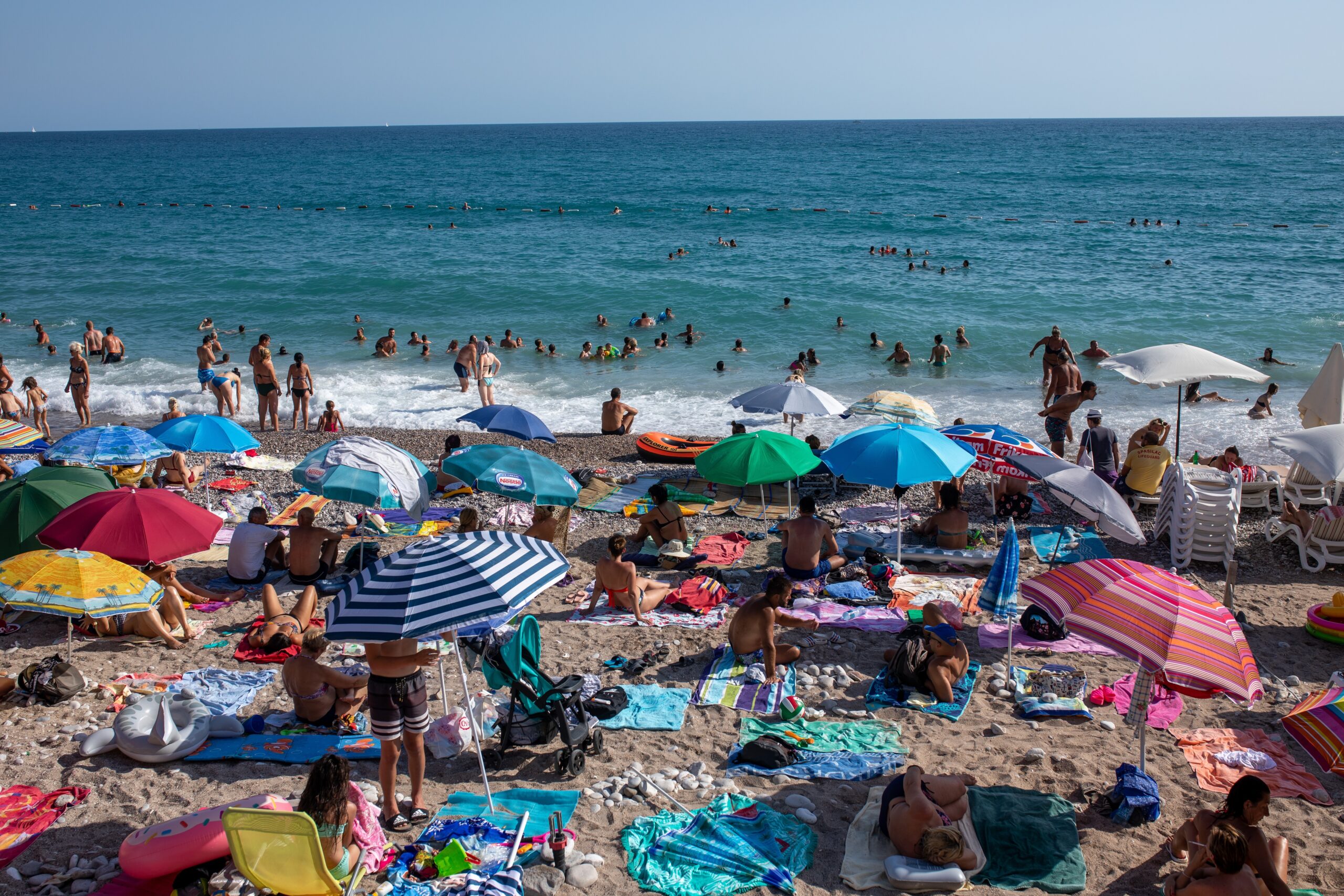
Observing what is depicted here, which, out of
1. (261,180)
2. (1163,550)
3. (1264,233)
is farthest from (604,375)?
(261,180)

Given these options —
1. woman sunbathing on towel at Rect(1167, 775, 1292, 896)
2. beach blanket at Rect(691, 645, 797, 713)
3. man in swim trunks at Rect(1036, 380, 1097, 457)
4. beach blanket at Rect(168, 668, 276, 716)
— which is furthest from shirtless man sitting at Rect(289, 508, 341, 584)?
man in swim trunks at Rect(1036, 380, 1097, 457)

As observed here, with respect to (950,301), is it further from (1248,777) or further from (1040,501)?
(1248,777)

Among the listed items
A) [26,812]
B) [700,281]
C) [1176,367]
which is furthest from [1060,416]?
[700,281]

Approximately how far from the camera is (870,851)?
17.3 feet

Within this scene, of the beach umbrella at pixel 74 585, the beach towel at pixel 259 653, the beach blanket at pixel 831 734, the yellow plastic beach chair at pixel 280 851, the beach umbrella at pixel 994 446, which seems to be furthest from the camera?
the beach umbrella at pixel 994 446

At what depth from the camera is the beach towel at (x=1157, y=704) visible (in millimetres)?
6754

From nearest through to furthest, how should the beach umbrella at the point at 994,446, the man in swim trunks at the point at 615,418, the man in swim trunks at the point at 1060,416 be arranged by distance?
the beach umbrella at the point at 994,446, the man in swim trunks at the point at 1060,416, the man in swim trunks at the point at 615,418

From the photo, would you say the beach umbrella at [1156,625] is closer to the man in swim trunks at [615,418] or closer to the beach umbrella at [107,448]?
the beach umbrella at [107,448]

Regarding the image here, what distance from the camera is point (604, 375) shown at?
22453 millimetres

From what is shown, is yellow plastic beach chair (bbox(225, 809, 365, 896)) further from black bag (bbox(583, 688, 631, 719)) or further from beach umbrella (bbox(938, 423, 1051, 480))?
beach umbrella (bbox(938, 423, 1051, 480))

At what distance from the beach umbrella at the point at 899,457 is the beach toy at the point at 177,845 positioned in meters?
5.67

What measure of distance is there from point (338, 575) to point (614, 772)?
4.48 m

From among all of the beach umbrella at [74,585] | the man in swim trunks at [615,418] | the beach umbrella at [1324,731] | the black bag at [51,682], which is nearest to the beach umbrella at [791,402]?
the man in swim trunks at [615,418]

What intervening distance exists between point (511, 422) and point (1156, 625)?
757 centimetres
